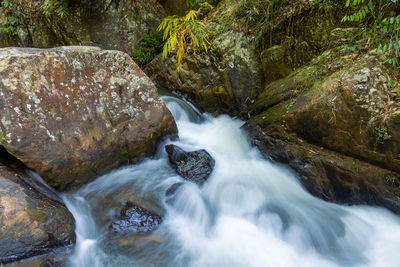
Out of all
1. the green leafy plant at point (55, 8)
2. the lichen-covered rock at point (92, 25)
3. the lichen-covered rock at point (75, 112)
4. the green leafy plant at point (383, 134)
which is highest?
the green leafy plant at point (55, 8)

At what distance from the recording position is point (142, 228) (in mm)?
2770

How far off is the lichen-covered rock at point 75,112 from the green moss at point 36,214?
67 centimetres

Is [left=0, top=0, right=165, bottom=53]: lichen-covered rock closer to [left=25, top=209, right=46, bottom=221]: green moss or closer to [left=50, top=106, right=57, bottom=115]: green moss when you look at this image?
[left=50, top=106, right=57, bottom=115]: green moss

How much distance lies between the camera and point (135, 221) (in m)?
2.81

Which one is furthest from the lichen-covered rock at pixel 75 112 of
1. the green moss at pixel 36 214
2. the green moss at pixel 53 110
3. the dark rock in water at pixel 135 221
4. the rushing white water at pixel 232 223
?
the dark rock in water at pixel 135 221

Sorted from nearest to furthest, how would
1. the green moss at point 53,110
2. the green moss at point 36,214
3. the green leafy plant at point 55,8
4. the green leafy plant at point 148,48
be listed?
the green moss at point 36,214, the green moss at point 53,110, the green leafy plant at point 55,8, the green leafy plant at point 148,48

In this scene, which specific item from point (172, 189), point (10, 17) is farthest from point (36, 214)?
point (10, 17)

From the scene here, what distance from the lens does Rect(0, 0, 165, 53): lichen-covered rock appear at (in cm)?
685

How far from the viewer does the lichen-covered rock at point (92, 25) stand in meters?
6.85

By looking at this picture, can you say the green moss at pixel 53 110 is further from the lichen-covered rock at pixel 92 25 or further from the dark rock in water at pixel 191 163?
the lichen-covered rock at pixel 92 25

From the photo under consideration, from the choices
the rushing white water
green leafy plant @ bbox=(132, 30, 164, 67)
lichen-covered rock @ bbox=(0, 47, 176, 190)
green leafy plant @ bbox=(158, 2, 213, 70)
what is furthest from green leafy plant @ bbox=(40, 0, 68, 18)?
the rushing white water

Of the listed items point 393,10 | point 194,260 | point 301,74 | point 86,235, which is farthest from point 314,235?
point 393,10

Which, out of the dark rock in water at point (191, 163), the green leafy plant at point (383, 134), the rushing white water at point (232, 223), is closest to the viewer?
the rushing white water at point (232, 223)

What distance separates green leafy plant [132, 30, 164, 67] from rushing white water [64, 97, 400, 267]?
377cm
